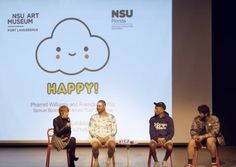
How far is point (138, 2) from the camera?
805 cm

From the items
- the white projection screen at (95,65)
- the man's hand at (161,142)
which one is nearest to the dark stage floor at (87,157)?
the white projection screen at (95,65)

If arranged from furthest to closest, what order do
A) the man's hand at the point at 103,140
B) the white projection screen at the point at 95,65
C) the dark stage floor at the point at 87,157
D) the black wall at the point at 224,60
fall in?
1. the black wall at the point at 224,60
2. the white projection screen at the point at 95,65
3. the dark stage floor at the point at 87,157
4. the man's hand at the point at 103,140

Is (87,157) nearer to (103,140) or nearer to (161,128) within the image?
(103,140)

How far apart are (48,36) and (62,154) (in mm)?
2061

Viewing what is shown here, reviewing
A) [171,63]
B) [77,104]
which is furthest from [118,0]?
[77,104]

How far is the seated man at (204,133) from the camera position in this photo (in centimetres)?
591

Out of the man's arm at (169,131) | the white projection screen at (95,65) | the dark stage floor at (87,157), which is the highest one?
the white projection screen at (95,65)

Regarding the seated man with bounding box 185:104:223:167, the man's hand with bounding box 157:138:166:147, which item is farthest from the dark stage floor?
the seated man with bounding box 185:104:223:167

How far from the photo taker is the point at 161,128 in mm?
6039

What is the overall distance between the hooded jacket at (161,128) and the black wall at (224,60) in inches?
97.9

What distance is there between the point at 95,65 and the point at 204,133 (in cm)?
264

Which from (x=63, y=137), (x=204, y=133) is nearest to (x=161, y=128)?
(x=204, y=133)

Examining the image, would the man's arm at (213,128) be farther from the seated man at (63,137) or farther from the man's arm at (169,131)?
the seated man at (63,137)

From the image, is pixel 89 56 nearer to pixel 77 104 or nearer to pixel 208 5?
pixel 77 104
